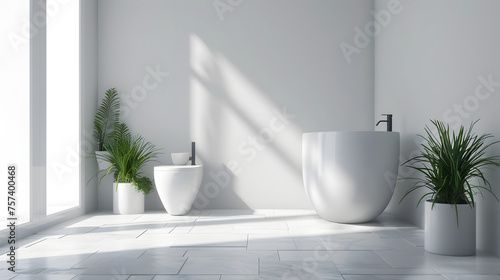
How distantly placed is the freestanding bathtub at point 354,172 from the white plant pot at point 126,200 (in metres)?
1.56

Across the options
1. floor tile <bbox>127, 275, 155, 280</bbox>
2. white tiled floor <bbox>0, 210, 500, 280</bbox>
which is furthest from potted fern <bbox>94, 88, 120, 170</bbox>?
floor tile <bbox>127, 275, 155, 280</bbox>

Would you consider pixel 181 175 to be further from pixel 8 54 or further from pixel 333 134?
pixel 8 54

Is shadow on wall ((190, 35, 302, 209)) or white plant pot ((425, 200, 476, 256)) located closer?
white plant pot ((425, 200, 476, 256))

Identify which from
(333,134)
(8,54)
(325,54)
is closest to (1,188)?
(8,54)

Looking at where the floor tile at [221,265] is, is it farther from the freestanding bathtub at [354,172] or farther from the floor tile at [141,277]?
the freestanding bathtub at [354,172]

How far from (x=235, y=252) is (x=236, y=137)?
1.68m

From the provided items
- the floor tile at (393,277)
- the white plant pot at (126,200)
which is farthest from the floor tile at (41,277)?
the white plant pot at (126,200)

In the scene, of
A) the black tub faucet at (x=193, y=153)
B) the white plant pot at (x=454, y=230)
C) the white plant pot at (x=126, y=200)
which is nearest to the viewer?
the white plant pot at (x=454, y=230)

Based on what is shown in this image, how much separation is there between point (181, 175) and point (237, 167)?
0.64m

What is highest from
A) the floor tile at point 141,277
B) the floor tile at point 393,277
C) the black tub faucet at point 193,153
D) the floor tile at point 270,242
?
the black tub faucet at point 193,153

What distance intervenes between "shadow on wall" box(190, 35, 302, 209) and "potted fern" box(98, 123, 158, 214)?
515mm

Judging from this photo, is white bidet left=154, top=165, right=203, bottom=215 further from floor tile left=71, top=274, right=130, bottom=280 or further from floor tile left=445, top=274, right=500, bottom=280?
floor tile left=445, top=274, right=500, bottom=280

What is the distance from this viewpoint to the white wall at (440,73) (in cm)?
205

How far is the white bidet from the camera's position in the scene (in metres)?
3.20
